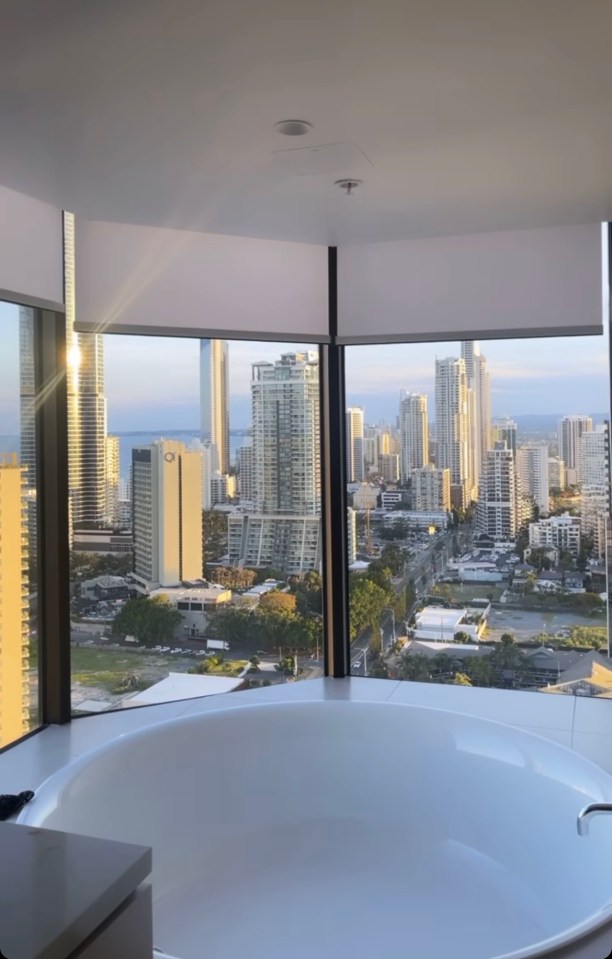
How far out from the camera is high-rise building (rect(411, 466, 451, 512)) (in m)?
4.21

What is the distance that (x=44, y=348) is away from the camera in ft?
11.9

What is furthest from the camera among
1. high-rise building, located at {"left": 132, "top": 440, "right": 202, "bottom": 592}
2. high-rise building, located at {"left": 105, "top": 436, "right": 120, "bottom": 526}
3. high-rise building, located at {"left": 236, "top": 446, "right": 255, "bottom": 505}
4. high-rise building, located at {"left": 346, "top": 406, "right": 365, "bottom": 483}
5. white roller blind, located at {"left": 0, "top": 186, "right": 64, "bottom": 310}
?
high-rise building, located at {"left": 346, "top": 406, "right": 365, "bottom": 483}

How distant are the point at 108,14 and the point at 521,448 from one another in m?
2.82

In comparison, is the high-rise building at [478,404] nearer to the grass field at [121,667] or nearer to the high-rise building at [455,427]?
the high-rise building at [455,427]

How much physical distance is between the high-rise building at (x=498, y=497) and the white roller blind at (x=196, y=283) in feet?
3.71

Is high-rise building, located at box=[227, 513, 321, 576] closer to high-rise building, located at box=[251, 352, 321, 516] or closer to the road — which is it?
high-rise building, located at box=[251, 352, 321, 516]

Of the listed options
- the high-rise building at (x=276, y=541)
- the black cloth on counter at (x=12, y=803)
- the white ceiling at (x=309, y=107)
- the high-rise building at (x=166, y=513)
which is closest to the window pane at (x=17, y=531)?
the high-rise building at (x=166, y=513)

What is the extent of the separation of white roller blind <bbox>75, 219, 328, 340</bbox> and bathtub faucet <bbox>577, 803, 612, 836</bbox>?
2.73 meters

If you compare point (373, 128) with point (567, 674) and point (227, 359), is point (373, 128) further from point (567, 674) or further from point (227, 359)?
point (567, 674)

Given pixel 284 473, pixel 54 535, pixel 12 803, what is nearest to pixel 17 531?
pixel 54 535

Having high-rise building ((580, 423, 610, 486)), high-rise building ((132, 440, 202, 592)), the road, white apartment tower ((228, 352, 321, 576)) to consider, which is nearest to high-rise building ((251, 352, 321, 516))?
white apartment tower ((228, 352, 321, 576))

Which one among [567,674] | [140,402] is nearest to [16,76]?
[140,402]

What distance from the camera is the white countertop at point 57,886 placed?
35.2 inches

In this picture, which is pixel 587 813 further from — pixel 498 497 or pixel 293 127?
pixel 293 127
